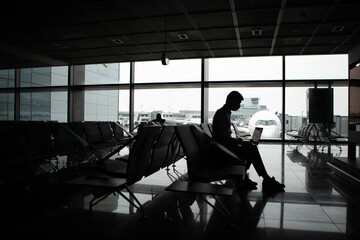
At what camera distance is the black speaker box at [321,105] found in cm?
789

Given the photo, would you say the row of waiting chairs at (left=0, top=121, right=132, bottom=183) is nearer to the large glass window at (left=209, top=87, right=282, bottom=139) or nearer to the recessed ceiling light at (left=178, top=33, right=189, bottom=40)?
the recessed ceiling light at (left=178, top=33, right=189, bottom=40)

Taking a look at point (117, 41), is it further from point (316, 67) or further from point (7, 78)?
point (7, 78)

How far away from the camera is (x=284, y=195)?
9.52 feet

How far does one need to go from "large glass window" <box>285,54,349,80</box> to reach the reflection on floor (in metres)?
6.61

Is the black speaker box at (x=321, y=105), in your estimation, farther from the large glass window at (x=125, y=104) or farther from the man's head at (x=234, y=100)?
the large glass window at (x=125, y=104)

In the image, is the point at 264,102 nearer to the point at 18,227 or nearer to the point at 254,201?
the point at 254,201

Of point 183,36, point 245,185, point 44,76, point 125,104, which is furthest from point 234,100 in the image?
point 44,76

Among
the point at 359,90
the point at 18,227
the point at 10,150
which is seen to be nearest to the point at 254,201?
the point at 18,227

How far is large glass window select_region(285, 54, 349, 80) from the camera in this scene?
8.46 metres

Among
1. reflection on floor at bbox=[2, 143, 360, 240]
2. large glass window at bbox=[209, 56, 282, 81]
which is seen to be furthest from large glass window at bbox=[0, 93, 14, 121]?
reflection on floor at bbox=[2, 143, 360, 240]

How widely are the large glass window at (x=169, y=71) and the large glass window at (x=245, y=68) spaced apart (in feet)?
2.10

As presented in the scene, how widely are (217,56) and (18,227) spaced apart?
8.03 m

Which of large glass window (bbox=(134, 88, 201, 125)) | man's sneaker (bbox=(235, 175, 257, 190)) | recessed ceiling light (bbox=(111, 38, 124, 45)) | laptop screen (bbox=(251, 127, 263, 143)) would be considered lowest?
man's sneaker (bbox=(235, 175, 257, 190))

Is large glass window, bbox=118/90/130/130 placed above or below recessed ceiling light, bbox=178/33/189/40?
below
